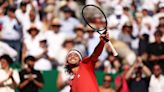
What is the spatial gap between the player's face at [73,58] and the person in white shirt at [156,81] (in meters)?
→ 4.60

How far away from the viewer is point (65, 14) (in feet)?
55.3

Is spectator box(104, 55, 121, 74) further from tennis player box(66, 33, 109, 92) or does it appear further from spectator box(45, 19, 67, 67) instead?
tennis player box(66, 33, 109, 92)

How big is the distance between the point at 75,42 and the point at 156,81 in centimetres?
242

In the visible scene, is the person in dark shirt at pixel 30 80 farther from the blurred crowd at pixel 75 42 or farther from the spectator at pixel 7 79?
the spectator at pixel 7 79

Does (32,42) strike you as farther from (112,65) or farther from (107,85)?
(107,85)

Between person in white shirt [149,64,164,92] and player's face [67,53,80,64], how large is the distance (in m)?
4.60

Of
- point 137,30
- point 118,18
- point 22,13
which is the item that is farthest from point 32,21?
point 137,30

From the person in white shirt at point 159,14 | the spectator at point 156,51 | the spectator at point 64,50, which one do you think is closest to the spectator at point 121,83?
the spectator at point 156,51

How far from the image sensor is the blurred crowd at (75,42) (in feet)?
45.9

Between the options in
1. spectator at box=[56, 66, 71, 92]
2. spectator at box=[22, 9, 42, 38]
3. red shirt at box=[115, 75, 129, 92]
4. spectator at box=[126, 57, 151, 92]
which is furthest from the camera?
spectator at box=[22, 9, 42, 38]

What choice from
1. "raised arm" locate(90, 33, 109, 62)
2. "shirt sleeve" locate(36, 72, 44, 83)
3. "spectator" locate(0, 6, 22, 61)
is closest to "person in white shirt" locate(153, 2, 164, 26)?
"spectator" locate(0, 6, 22, 61)

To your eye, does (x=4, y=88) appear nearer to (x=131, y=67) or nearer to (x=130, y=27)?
(x=131, y=67)

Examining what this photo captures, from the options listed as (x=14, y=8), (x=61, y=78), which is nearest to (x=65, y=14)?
(x=14, y=8)

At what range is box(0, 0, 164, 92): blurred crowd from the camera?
13992 mm
